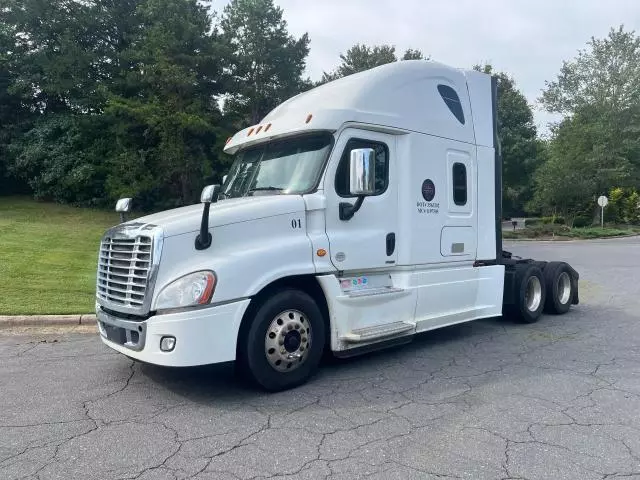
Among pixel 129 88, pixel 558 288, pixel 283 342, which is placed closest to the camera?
pixel 283 342

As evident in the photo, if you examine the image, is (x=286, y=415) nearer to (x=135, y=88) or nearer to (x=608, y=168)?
(x=135, y=88)

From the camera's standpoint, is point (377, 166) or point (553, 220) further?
point (553, 220)

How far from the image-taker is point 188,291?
4.40 metres

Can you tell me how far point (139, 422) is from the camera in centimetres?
419

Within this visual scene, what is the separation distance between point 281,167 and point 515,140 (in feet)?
122

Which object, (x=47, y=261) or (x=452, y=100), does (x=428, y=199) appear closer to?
(x=452, y=100)

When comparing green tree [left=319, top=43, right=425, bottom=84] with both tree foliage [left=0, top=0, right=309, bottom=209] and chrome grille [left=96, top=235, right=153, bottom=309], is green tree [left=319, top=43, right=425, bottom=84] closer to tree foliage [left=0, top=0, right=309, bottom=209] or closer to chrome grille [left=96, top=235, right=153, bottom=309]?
tree foliage [left=0, top=0, right=309, bottom=209]

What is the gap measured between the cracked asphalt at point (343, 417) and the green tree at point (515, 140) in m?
35.2

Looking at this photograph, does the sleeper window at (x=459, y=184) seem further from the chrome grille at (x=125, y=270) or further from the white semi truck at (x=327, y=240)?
the chrome grille at (x=125, y=270)

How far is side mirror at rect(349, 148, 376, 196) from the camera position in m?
4.91

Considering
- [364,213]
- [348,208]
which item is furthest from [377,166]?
[348,208]

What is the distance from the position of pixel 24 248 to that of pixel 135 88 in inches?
616

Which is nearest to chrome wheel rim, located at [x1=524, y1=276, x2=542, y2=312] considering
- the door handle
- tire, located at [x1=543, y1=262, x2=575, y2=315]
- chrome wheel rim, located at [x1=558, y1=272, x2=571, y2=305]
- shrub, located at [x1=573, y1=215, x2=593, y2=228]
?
tire, located at [x1=543, y1=262, x2=575, y2=315]

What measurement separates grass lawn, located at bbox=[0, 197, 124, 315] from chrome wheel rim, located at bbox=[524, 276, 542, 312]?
22.2ft
